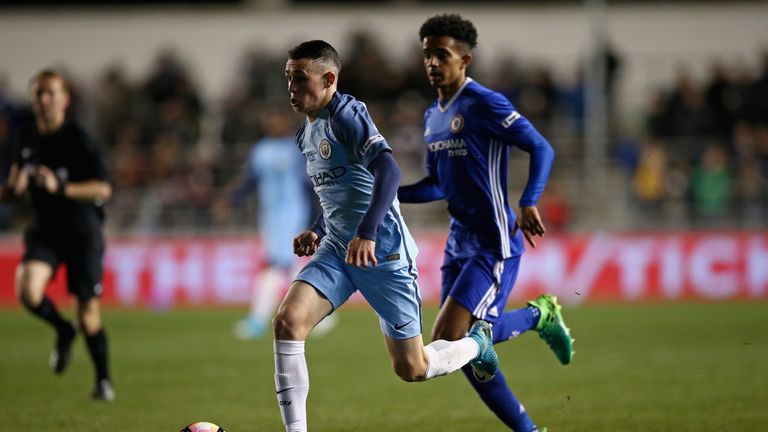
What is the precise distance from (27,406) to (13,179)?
1.81 meters

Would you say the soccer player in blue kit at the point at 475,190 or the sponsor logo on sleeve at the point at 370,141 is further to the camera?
the soccer player in blue kit at the point at 475,190

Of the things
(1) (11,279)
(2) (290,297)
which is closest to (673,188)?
(1) (11,279)

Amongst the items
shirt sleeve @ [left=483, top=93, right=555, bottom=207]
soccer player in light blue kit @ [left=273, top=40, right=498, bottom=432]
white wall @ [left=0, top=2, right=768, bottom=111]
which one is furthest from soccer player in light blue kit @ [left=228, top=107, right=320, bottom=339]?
white wall @ [left=0, top=2, right=768, bottom=111]

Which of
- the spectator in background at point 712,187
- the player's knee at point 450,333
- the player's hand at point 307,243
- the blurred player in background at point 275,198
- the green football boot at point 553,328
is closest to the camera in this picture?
the player's hand at point 307,243

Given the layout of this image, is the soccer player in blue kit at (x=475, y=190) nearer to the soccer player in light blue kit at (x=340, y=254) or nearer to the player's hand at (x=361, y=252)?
the soccer player in light blue kit at (x=340, y=254)

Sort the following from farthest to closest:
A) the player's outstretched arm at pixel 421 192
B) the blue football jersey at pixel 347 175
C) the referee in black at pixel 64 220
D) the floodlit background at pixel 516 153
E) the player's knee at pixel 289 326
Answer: the floodlit background at pixel 516 153
the referee in black at pixel 64 220
the player's outstretched arm at pixel 421 192
the blue football jersey at pixel 347 175
the player's knee at pixel 289 326

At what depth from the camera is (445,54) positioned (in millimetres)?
7215

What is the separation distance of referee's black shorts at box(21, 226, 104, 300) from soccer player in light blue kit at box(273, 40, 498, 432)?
3357mm

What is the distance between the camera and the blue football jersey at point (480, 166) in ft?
23.4

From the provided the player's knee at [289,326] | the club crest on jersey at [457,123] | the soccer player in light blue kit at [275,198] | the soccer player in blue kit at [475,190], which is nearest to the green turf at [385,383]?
the soccer player in light blue kit at [275,198]

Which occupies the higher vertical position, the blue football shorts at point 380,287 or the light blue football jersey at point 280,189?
the blue football shorts at point 380,287

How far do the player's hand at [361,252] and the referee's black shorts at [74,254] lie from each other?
4.03m

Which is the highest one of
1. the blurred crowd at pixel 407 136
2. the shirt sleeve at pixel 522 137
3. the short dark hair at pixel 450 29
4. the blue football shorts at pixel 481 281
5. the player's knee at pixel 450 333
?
the short dark hair at pixel 450 29

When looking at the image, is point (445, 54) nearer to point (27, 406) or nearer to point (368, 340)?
point (27, 406)
